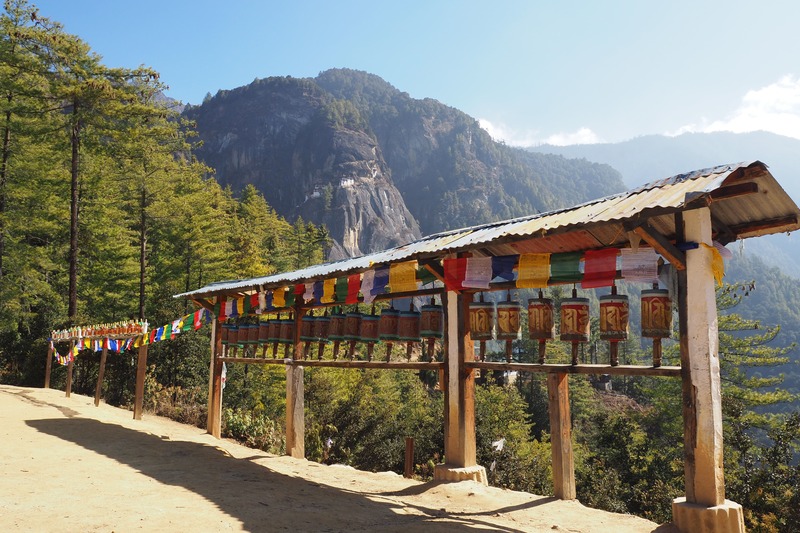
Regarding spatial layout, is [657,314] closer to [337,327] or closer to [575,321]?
[575,321]

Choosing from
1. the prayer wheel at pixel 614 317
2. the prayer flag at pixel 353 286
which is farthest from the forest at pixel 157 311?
the prayer wheel at pixel 614 317

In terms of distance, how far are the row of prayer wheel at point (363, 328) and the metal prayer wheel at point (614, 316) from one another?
236 cm

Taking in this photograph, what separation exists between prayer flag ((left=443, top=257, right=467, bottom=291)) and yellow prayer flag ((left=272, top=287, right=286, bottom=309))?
376 cm

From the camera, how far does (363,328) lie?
325 inches

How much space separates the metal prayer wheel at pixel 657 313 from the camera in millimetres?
5148

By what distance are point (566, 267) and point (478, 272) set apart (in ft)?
3.50

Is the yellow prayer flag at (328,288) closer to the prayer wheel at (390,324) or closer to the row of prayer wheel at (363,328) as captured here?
the row of prayer wheel at (363,328)

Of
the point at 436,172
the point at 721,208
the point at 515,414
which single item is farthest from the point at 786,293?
the point at 721,208

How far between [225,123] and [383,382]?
11572cm

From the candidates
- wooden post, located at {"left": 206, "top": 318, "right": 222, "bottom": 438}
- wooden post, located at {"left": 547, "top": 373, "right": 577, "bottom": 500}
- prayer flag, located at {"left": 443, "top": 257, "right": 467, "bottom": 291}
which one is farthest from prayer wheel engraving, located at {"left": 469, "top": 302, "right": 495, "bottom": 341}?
wooden post, located at {"left": 206, "top": 318, "right": 222, "bottom": 438}

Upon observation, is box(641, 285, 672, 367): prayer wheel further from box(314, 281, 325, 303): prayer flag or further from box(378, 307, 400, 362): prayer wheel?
box(314, 281, 325, 303): prayer flag

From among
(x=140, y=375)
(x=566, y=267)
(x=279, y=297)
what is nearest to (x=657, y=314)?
(x=566, y=267)

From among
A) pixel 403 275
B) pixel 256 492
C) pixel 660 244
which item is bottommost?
pixel 256 492

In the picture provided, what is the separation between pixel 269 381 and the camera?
29125 mm
